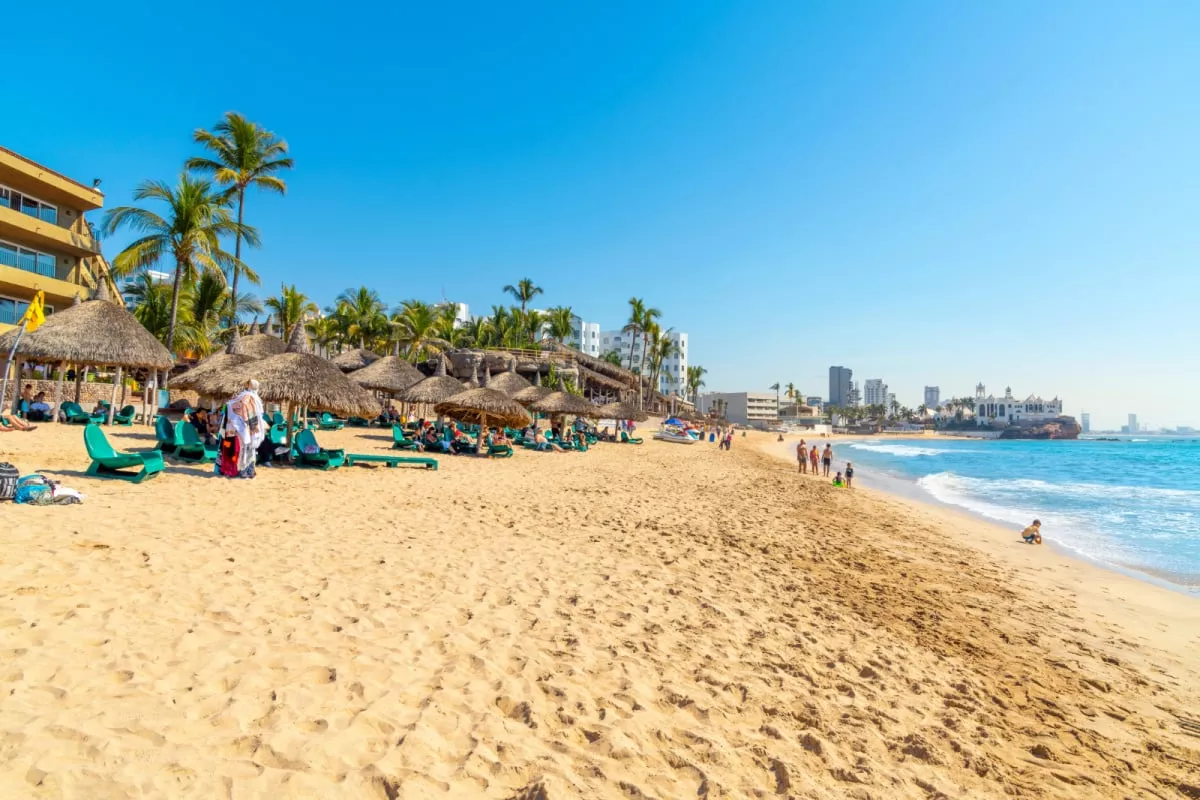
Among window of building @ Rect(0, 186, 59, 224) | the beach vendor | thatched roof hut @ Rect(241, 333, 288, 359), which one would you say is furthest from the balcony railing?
the beach vendor

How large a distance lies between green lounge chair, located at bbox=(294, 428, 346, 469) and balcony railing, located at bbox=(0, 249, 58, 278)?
18.8 metres

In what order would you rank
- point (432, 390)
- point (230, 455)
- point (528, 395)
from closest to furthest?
point (230, 455) → point (432, 390) → point (528, 395)

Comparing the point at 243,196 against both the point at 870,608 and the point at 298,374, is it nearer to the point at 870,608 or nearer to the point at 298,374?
the point at 298,374

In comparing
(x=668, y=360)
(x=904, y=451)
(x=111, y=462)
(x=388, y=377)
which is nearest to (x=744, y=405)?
(x=668, y=360)

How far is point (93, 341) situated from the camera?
14.6 meters

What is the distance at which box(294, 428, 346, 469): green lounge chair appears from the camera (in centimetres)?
1116

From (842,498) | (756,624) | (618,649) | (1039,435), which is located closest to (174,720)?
(618,649)

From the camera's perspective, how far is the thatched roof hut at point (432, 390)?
770 inches

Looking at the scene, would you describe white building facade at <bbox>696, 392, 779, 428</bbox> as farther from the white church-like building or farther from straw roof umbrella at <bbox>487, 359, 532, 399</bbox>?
straw roof umbrella at <bbox>487, 359, 532, 399</bbox>

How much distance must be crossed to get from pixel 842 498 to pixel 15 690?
15.3 meters

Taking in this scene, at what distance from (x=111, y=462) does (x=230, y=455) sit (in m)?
1.49

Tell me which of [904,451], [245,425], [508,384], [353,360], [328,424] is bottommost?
[904,451]

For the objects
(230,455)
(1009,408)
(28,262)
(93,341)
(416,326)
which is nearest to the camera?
(230,455)

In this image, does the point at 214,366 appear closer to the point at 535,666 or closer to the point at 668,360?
the point at 535,666
